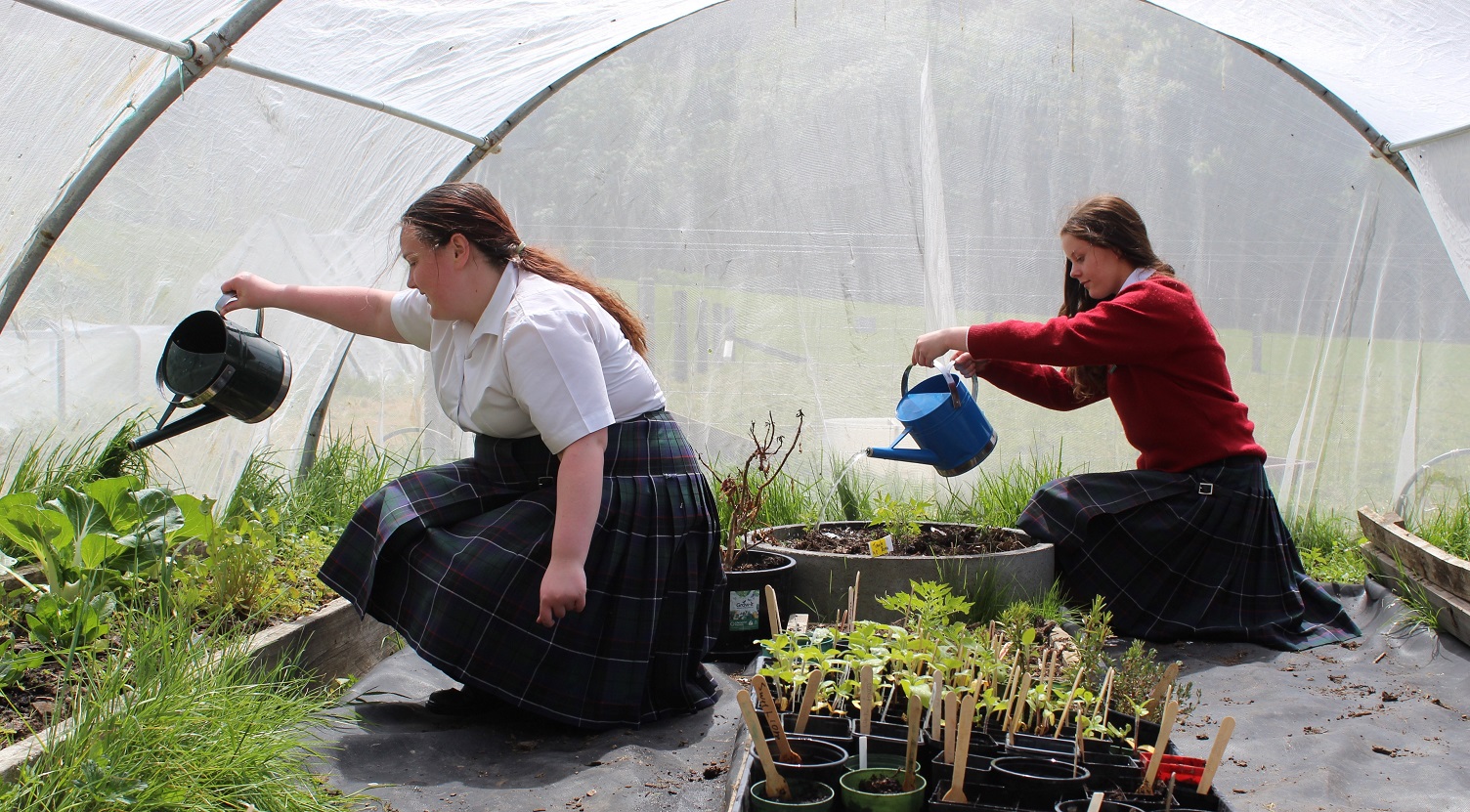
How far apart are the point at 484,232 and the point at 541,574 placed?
0.76 meters

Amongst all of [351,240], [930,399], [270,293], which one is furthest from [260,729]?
[351,240]

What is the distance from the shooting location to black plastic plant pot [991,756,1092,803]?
1.85m

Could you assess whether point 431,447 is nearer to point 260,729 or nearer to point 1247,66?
point 260,729

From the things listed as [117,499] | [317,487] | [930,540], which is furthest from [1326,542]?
[117,499]

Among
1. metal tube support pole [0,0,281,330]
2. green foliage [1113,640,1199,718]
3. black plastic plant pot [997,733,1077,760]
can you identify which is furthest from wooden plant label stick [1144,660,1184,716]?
metal tube support pole [0,0,281,330]

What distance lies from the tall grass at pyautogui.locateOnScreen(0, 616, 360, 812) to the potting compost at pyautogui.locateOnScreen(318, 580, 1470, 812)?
0.23 metres

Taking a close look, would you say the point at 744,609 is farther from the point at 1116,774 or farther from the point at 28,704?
the point at 28,704

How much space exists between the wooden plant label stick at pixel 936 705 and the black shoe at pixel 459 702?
1.02 m

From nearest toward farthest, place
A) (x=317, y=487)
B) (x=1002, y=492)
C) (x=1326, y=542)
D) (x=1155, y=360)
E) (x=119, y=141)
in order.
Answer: (x=119, y=141) → (x=1155, y=360) → (x=317, y=487) → (x=1002, y=492) → (x=1326, y=542)

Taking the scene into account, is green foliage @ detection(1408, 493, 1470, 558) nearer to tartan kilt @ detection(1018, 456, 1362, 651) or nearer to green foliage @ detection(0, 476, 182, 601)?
tartan kilt @ detection(1018, 456, 1362, 651)

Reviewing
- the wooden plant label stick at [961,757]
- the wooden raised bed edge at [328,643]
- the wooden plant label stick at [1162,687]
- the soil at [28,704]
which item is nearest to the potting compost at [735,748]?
the wooden raised bed edge at [328,643]

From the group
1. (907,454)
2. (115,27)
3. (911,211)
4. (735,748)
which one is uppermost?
(115,27)

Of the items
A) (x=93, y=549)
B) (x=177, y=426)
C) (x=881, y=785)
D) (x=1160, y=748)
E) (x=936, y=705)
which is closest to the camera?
(x=1160, y=748)

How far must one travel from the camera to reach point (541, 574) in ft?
8.15
